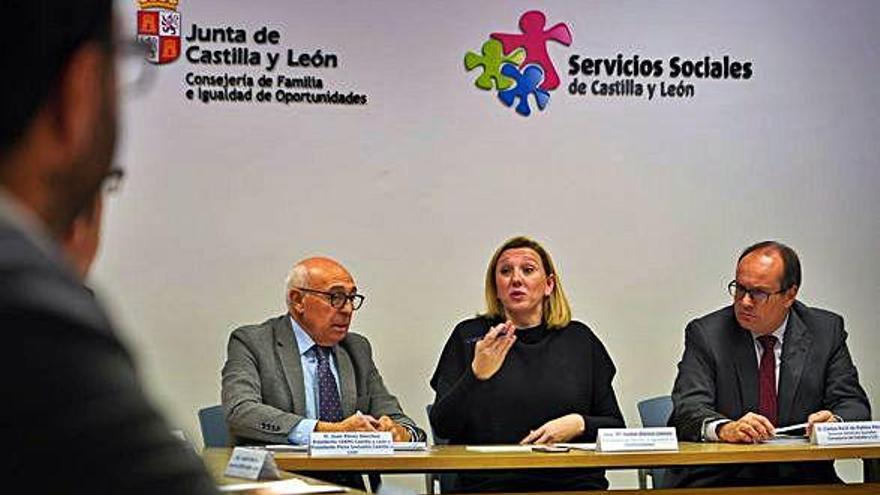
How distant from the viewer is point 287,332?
4742mm

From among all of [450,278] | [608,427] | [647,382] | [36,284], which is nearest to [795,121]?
[647,382]

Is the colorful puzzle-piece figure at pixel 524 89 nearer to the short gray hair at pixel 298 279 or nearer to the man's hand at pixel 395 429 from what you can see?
the short gray hair at pixel 298 279

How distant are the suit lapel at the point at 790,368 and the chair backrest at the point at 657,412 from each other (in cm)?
48

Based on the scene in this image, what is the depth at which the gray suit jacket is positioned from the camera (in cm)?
446

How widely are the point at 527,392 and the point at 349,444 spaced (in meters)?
0.81

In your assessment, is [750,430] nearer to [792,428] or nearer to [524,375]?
[792,428]

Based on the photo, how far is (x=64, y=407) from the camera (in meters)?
0.35

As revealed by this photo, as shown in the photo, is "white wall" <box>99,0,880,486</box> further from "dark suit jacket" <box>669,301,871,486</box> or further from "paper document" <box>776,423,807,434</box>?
"paper document" <box>776,423,807,434</box>

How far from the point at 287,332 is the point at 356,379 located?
11.6 inches

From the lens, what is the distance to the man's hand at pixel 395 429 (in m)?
4.45

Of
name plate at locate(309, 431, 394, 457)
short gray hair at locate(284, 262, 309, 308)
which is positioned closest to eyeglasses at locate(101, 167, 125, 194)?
name plate at locate(309, 431, 394, 457)

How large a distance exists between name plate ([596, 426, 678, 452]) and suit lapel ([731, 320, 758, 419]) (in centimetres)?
53

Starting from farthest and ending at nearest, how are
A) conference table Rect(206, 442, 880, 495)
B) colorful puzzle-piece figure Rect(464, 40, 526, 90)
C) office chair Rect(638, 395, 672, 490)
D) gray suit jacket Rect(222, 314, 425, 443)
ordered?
colorful puzzle-piece figure Rect(464, 40, 526, 90), office chair Rect(638, 395, 672, 490), gray suit jacket Rect(222, 314, 425, 443), conference table Rect(206, 442, 880, 495)

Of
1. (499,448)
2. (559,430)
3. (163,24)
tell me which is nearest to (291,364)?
(499,448)
